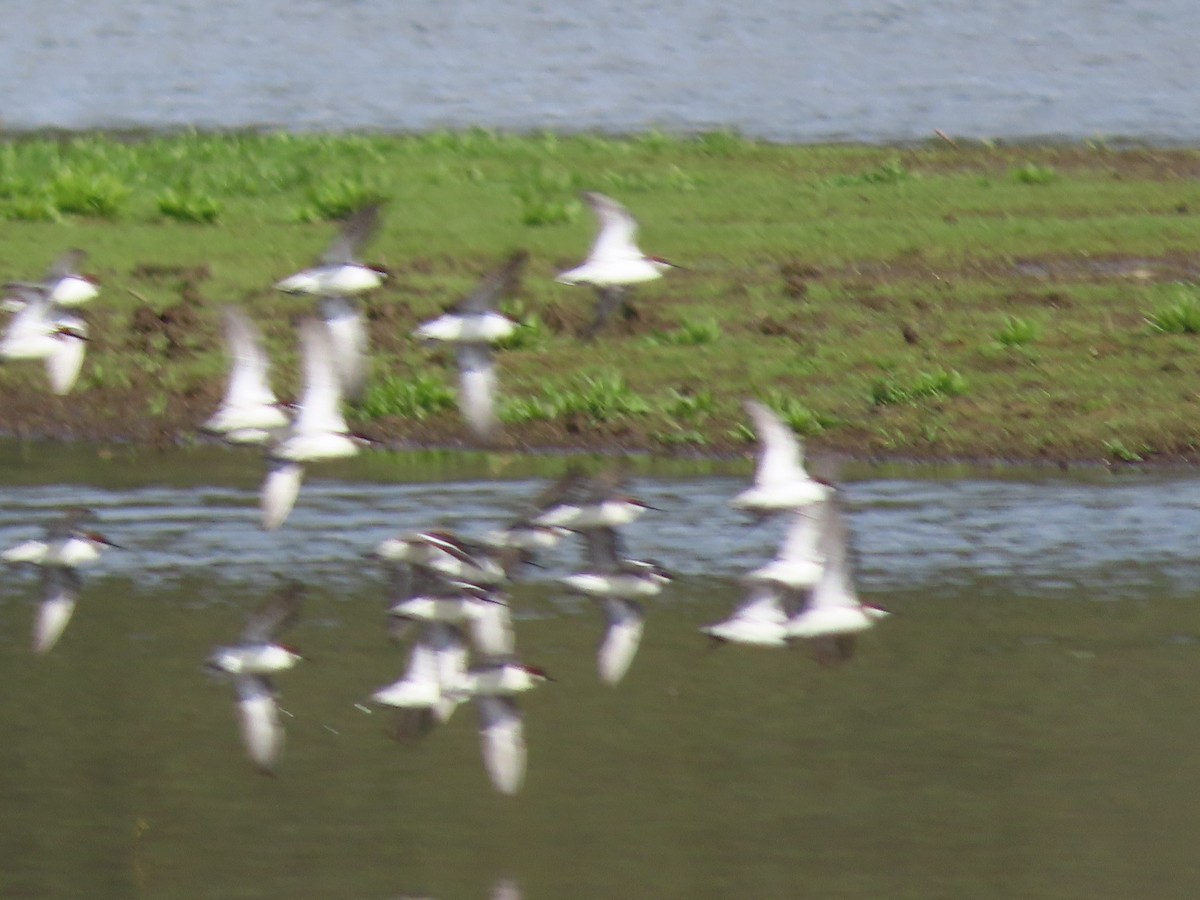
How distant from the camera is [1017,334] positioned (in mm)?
21188

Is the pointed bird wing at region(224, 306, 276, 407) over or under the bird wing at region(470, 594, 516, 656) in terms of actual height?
over

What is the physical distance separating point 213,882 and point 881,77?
28.6m

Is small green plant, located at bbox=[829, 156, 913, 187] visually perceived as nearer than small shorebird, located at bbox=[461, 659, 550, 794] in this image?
No

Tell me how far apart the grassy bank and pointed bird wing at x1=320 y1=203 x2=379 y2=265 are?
764 centimetres

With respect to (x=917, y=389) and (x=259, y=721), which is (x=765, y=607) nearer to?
(x=259, y=721)

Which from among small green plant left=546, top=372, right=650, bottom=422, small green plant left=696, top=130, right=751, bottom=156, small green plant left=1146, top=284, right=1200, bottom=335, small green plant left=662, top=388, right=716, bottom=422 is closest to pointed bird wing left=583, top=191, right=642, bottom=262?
small green plant left=546, top=372, right=650, bottom=422

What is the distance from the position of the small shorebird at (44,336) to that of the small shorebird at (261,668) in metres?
1.91

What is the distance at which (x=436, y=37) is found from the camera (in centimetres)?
4316

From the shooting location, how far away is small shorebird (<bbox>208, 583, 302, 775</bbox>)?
1208 centimetres

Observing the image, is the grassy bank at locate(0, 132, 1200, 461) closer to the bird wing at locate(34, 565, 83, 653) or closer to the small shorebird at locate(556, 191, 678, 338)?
the bird wing at locate(34, 565, 83, 653)

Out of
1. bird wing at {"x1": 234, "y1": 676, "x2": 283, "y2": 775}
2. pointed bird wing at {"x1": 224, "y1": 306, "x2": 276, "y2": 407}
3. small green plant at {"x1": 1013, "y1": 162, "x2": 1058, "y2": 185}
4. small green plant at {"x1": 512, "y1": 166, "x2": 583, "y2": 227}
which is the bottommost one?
small green plant at {"x1": 512, "y1": 166, "x2": 583, "y2": 227}

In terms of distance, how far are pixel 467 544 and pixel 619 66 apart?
28042 mm

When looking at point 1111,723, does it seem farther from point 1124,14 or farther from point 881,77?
point 1124,14

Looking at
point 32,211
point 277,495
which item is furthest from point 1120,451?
point 32,211
